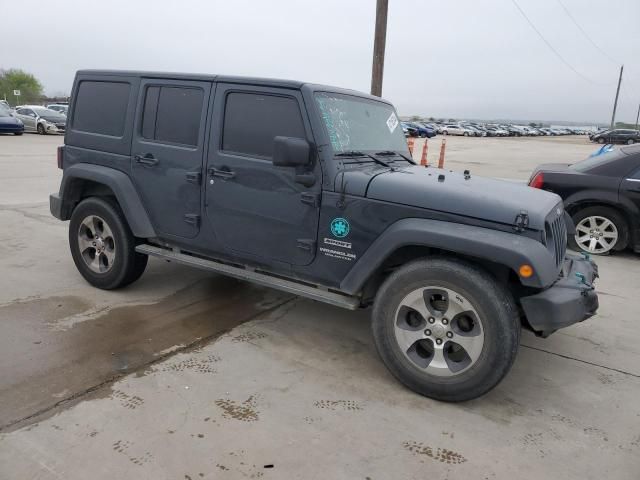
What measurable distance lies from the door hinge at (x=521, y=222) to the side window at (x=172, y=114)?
2.43 metres

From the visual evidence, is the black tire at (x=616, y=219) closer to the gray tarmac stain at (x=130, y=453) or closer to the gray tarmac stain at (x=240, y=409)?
the gray tarmac stain at (x=240, y=409)

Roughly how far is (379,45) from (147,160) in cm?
900

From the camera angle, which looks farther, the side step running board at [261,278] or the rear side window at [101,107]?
the rear side window at [101,107]

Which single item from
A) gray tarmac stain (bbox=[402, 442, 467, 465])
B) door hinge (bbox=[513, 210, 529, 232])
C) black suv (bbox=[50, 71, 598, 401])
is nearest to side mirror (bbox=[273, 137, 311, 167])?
black suv (bbox=[50, 71, 598, 401])

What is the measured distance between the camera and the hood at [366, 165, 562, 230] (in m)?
3.10

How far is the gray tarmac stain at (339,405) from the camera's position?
309 centimetres

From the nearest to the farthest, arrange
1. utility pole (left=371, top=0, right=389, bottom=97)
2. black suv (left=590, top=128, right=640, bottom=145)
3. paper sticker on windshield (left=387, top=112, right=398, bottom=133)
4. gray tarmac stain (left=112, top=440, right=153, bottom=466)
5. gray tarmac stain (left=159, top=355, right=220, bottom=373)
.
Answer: gray tarmac stain (left=112, top=440, right=153, bottom=466) < gray tarmac stain (left=159, top=355, right=220, bottom=373) < paper sticker on windshield (left=387, top=112, right=398, bottom=133) < utility pole (left=371, top=0, right=389, bottom=97) < black suv (left=590, top=128, right=640, bottom=145)

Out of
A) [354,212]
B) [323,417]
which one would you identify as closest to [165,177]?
[354,212]

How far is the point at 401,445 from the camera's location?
2773 millimetres

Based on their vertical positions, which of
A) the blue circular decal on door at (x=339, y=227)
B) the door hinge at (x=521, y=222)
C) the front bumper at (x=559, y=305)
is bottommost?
the front bumper at (x=559, y=305)

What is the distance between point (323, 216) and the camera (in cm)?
354

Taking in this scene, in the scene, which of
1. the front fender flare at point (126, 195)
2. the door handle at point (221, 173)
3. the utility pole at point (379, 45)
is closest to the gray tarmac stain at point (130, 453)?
the door handle at point (221, 173)

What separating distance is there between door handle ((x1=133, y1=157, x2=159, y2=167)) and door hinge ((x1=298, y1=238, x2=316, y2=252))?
148 centimetres

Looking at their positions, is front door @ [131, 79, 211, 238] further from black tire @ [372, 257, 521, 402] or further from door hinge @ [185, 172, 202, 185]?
black tire @ [372, 257, 521, 402]
